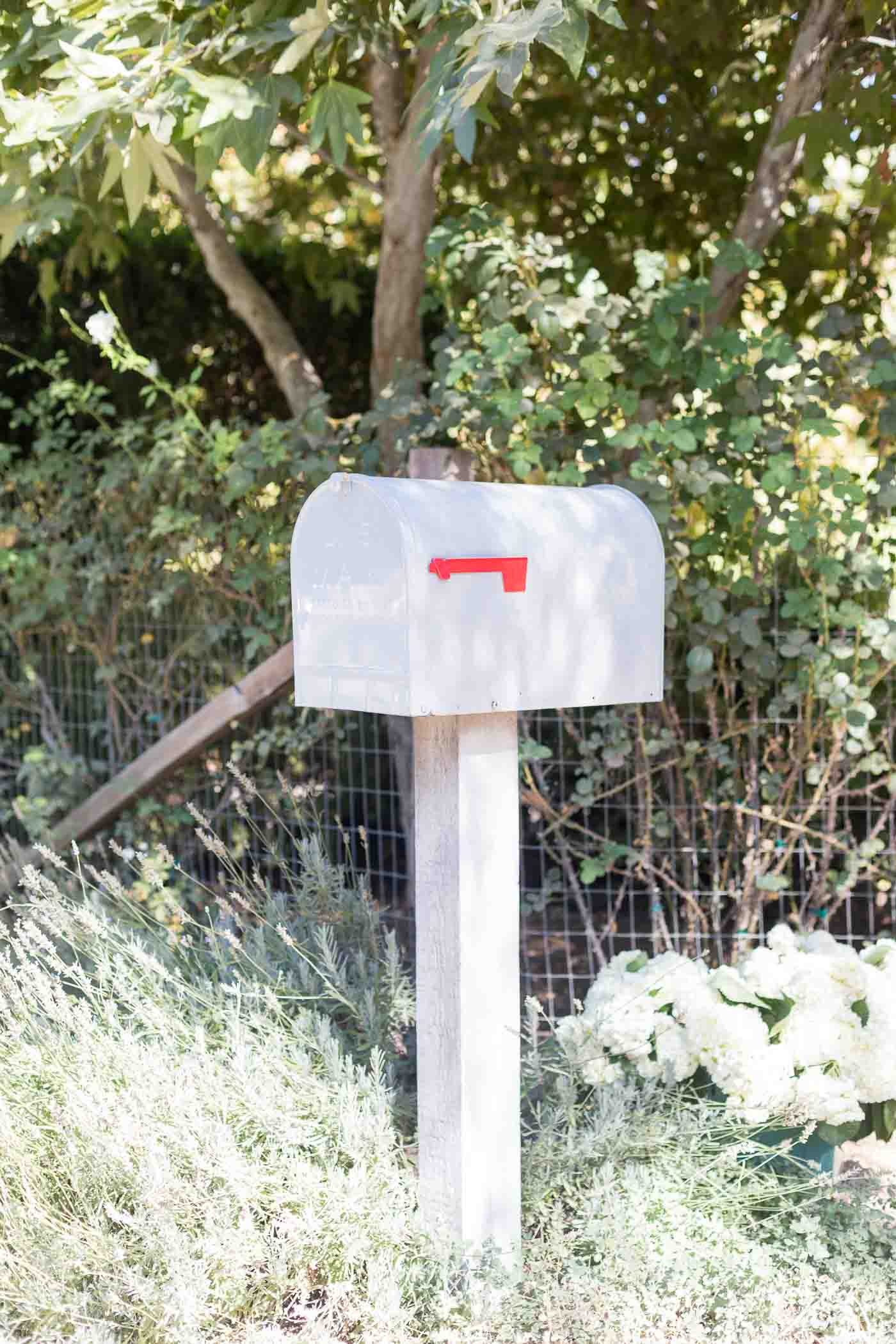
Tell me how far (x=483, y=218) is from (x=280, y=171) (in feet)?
10.7

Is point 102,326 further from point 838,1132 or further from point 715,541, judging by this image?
point 838,1132

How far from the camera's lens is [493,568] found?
2201 millimetres

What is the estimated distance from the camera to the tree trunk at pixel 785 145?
3.58 meters

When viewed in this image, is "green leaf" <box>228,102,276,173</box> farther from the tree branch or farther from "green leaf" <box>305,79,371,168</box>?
the tree branch

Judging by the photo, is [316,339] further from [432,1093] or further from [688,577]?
[432,1093]

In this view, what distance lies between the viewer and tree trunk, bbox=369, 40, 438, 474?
13.0ft

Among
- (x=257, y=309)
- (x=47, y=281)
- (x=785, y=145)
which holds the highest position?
(x=785, y=145)

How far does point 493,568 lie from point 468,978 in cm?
71

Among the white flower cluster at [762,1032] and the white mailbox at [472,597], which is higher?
the white mailbox at [472,597]

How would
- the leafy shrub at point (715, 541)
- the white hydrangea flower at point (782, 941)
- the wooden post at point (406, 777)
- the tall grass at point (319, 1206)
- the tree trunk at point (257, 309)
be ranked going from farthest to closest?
the tree trunk at point (257, 309) < the wooden post at point (406, 777) < the leafy shrub at point (715, 541) < the white hydrangea flower at point (782, 941) < the tall grass at point (319, 1206)

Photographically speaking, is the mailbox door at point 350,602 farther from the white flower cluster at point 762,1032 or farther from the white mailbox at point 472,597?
the white flower cluster at point 762,1032

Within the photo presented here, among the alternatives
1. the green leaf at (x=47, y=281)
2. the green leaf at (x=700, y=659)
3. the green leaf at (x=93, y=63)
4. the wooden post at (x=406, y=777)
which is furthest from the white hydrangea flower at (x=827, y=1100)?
the green leaf at (x=47, y=281)

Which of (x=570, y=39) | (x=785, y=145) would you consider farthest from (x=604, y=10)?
(x=785, y=145)

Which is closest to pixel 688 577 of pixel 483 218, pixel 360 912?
pixel 483 218
